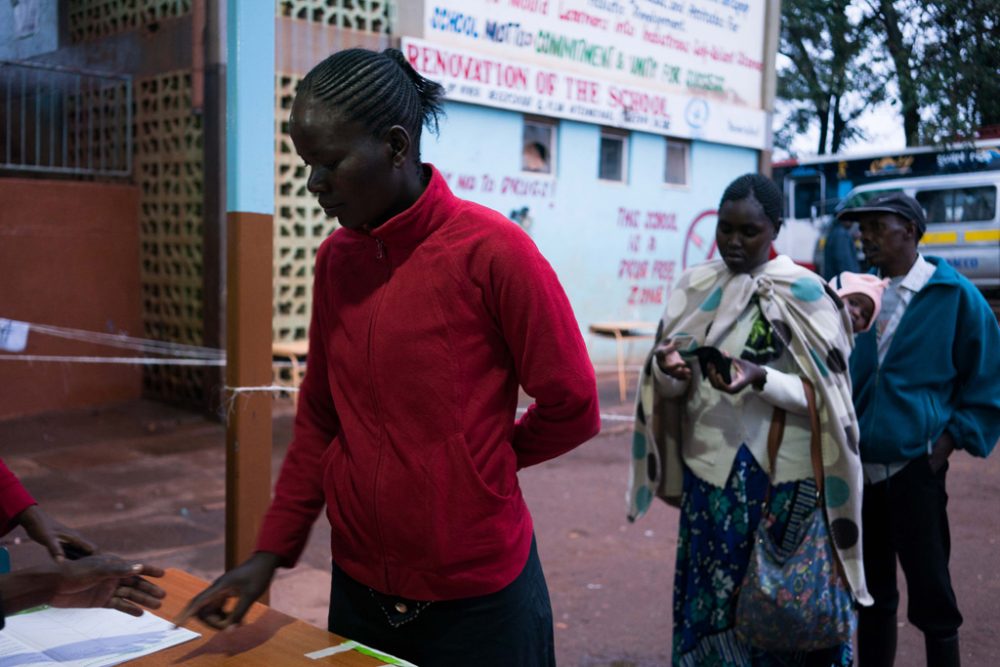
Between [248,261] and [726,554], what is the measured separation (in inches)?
61.8

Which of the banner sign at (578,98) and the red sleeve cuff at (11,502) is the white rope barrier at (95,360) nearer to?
the banner sign at (578,98)

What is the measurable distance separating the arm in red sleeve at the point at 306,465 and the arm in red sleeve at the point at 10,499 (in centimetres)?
63

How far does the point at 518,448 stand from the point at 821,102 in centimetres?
308

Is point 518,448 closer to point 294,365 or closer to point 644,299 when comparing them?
point 294,365

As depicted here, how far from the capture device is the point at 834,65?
3.55 meters

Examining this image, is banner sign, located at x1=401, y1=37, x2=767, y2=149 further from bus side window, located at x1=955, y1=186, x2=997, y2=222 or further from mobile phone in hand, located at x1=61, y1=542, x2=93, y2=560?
mobile phone in hand, located at x1=61, y1=542, x2=93, y2=560

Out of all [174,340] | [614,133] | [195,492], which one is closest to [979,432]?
[195,492]

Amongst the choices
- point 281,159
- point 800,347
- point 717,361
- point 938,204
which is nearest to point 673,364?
point 717,361

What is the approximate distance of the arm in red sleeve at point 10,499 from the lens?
2082 millimetres

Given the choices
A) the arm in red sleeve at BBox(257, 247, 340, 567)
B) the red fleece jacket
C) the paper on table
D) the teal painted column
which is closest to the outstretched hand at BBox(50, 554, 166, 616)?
the paper on table

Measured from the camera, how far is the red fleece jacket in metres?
1.63

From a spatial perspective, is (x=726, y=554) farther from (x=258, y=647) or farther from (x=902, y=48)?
(x=902, y=48)

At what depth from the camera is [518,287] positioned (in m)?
1.62

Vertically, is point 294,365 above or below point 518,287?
below
